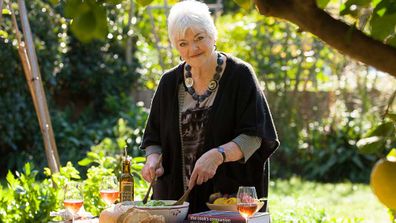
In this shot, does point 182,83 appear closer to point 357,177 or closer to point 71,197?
point 71,197

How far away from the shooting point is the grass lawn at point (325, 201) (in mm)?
5364

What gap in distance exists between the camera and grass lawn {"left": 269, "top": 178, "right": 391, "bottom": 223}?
5364 millimetres

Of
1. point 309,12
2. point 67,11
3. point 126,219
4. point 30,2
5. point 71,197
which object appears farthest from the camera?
point 30,2

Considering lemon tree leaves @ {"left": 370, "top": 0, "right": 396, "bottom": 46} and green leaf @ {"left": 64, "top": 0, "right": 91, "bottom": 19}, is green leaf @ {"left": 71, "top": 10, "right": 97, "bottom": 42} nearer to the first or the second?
green leaf @ {"left": 64, "top": 0, "right": 91, "bottom": 19}

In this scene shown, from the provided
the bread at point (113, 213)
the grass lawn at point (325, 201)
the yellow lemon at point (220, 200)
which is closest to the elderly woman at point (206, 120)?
the yellow lemon at point (220, 200)

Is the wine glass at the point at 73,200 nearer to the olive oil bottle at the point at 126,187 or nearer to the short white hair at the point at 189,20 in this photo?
the olive oil bottle at the point at 126,187

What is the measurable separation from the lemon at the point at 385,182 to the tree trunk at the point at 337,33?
0.45 feet

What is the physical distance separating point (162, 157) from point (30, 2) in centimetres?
613

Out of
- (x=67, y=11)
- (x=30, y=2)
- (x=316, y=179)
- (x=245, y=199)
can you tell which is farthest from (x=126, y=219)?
(x=316, y=179)

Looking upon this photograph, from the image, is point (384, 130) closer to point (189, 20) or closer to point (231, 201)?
point (231, 201)

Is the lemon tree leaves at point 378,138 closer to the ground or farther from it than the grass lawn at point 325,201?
farther from it

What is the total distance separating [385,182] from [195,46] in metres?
2.44

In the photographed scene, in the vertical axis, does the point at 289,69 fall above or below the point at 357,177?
above

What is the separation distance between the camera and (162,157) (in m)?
3.50
